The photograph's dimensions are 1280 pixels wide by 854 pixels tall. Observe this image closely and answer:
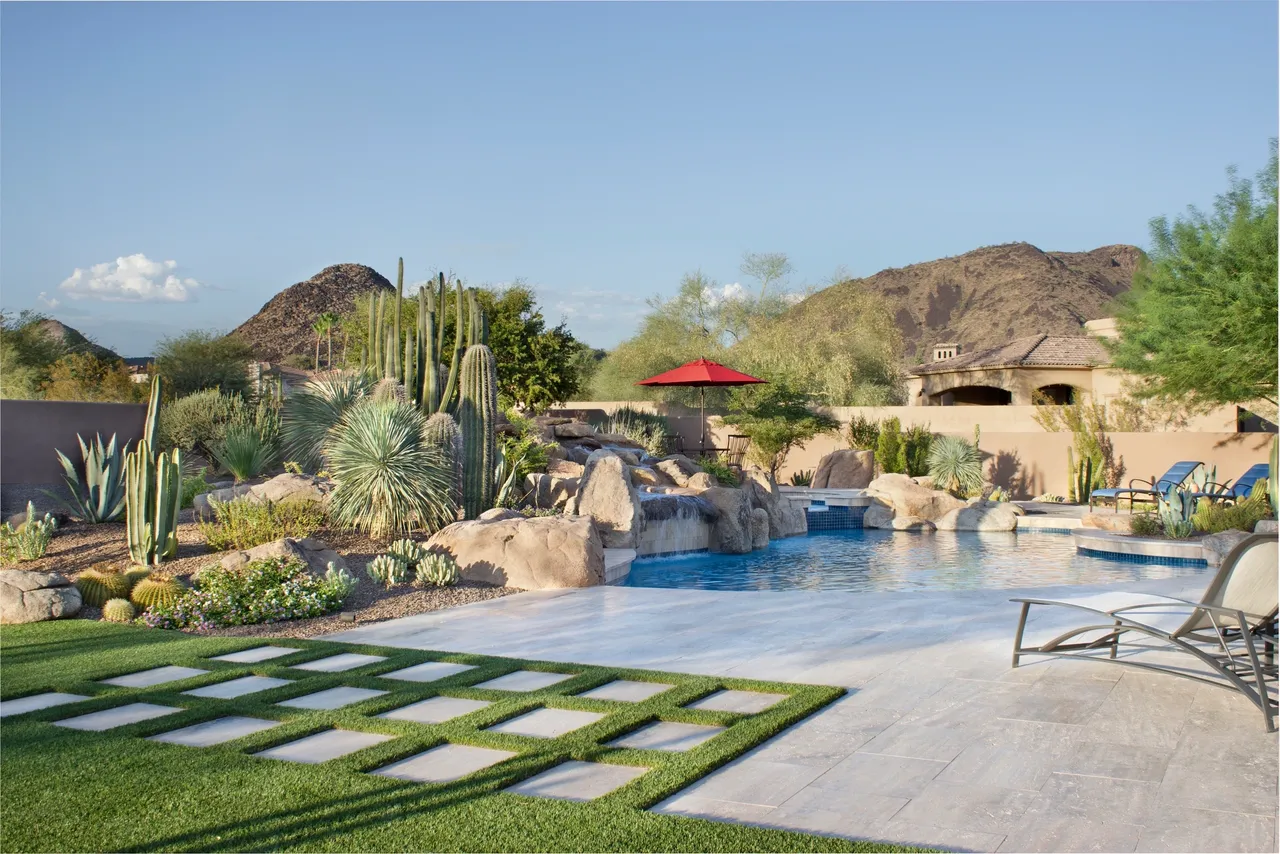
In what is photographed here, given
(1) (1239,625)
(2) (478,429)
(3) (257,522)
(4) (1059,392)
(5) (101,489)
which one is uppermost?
(4) (1059,392)

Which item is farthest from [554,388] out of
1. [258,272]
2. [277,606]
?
[277,606]

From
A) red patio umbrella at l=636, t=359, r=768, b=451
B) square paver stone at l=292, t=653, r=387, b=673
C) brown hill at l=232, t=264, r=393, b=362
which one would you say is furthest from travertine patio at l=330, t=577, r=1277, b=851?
brown hill at l=232, t=264, r=393, b=362

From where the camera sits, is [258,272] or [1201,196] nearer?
[1201,196]

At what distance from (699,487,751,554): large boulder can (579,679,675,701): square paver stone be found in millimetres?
8868

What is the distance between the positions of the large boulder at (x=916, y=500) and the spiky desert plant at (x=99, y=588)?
42.0 ft

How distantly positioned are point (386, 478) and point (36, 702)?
17.1 feet

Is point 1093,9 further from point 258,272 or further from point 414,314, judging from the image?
point 414,314

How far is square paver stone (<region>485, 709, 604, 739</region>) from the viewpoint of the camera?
450 centimetres

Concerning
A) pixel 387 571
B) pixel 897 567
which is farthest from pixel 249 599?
pixel 897 567

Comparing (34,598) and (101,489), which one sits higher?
(101,489)

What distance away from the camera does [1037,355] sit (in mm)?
34938

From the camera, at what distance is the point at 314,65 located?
12188 mm

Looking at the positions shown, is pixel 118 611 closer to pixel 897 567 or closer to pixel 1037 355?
pixel 897 567

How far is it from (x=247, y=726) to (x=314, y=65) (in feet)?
31.6
